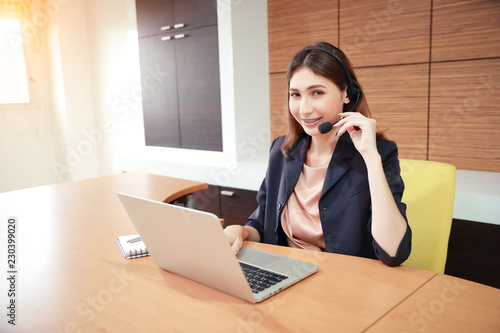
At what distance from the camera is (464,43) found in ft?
7.23

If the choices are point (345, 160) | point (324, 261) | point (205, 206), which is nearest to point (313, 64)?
point (345, 160)

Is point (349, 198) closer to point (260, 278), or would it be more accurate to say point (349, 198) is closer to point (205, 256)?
point (260, 278)

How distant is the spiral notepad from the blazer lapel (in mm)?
599

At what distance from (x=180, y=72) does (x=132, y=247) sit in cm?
284

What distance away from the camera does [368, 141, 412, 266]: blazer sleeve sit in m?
1.12

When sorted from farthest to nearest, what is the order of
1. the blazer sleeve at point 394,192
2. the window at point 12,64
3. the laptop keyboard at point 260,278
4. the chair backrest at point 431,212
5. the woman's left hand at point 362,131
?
the window at point 12,64 < the chair backrest at point 431,212 < the woman's left hand at point 362,131 < the blazer sleeve at point 394,192 < the laptop keyboard at point 260,278

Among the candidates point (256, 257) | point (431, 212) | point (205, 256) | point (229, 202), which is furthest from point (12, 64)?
point (431, 212)

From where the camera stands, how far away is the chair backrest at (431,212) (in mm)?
1336

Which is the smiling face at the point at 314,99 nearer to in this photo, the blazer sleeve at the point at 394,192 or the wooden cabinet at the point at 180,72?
the blazer sleeve at the point at 394,192

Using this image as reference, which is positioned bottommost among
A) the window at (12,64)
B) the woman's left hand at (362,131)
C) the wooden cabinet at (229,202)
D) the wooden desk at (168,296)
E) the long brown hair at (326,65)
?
the wooden cabinet at (229,202)

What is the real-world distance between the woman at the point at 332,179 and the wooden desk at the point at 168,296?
0.16 metres

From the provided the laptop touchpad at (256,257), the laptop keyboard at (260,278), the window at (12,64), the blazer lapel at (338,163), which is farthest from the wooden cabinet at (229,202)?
the window at (12,64)

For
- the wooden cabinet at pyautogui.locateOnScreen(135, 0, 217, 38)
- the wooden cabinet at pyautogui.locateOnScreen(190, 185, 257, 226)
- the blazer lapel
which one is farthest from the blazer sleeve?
the wooden cabinet at pyautogui.locateOnScreen(135, 0, 217, 38)

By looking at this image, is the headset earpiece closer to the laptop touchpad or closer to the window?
the laptop touchpad
